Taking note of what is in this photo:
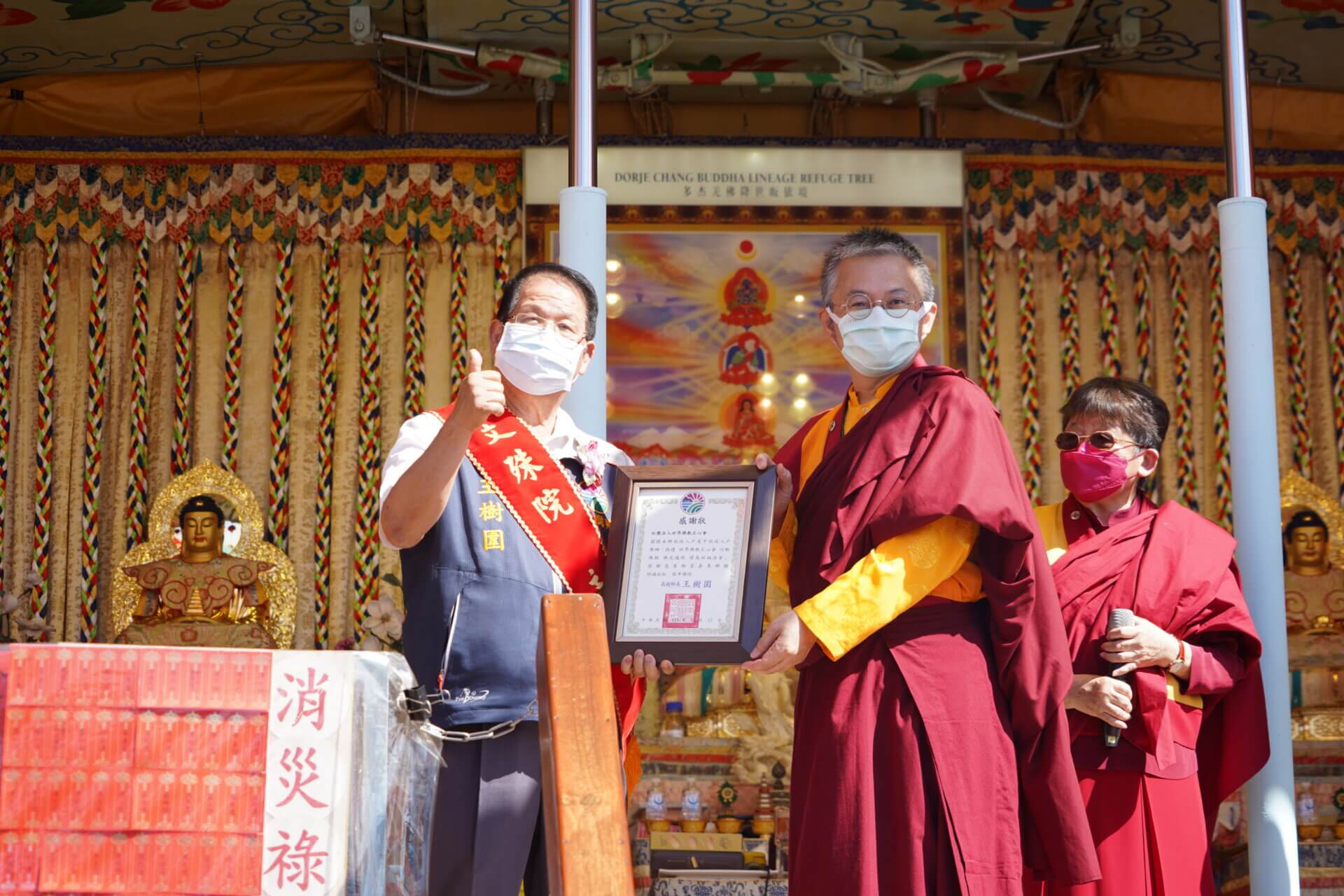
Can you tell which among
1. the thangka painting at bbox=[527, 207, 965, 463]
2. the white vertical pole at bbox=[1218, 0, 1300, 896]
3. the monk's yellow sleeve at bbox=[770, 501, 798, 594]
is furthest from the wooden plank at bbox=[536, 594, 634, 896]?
the thangka painting at bbox=[527, 207, 965, 463]

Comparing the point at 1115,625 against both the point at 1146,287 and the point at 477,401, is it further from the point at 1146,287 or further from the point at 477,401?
the point at 1146,287

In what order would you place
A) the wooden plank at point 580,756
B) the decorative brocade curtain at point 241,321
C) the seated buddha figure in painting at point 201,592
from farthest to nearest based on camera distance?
the decorative brocade curtain at point 241,321 < the seated buddha figure in painting at point 201,592 < the wooden plank at point 580,756

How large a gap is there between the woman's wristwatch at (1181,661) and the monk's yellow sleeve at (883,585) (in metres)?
0.86

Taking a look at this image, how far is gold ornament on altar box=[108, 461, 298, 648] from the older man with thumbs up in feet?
12.2

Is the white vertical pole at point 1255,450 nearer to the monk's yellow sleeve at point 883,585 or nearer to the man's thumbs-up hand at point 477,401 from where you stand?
the monk's yellow sleeve at point 883,585

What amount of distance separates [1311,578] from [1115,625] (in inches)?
144

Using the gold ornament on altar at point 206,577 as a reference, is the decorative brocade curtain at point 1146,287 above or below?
above

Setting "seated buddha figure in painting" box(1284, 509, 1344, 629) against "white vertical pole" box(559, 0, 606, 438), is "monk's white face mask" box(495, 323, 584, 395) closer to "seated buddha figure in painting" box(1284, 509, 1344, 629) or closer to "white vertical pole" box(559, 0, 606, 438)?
"white vertical pole" box(559, 0, 606, 438)

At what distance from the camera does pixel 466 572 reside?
8.48 ft

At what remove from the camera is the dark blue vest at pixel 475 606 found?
99.3 inches

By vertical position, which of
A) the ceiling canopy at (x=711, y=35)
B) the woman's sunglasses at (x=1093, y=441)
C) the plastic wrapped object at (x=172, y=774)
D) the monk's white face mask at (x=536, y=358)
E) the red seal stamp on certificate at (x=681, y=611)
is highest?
the ceiling canopy at (x=711, y=35)

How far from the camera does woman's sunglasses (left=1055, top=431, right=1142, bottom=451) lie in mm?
3551

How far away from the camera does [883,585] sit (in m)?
2.65

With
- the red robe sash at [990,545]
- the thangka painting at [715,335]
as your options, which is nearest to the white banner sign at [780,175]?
the thangka painting at [715,335]
